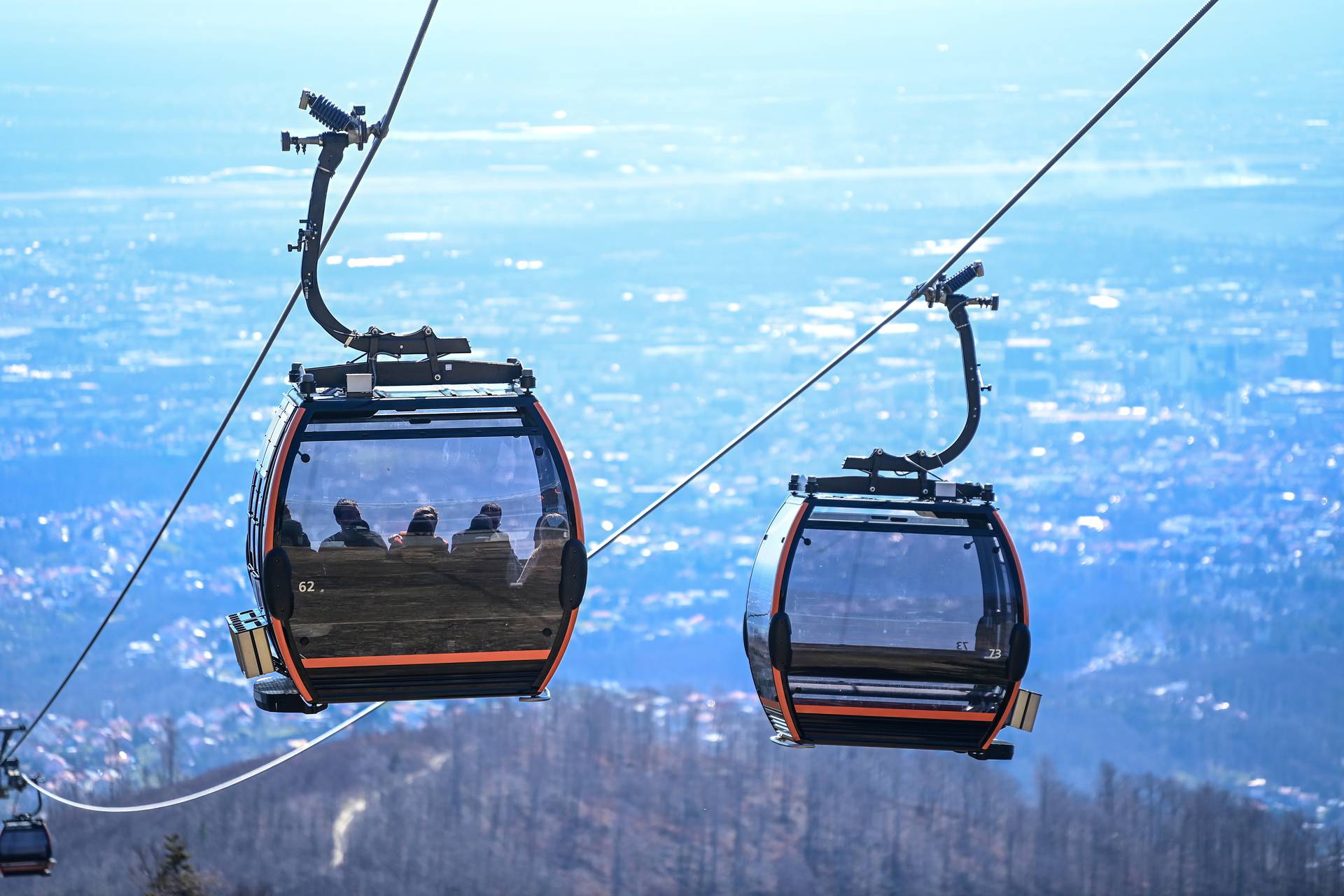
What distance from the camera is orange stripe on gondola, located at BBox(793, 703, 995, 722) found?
11.0 metres

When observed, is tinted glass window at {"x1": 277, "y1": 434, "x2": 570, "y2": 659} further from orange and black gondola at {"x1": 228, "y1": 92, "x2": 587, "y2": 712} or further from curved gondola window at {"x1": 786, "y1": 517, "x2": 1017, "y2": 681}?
curved gondola window at {"x1": 786, "y1": 517, "x2": 1017, "y2": 681}

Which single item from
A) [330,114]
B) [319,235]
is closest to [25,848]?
[319,235]

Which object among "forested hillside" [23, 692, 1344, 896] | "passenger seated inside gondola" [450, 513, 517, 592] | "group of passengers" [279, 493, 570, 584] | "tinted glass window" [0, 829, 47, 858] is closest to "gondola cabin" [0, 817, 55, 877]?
"tinted glass window" [0, 829, 47, 858]

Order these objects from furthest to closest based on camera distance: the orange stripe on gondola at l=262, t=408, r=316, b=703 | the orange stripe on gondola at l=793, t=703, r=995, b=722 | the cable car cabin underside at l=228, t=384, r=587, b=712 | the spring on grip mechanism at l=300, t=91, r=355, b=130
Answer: the orange stripe on gondola at l=793, t=703, r=995, b=722, the spring on grip mechanism at l=300, t=91, r=355, b=130, the cable car cabin underside at l=228, t=384, r=587, b=712, the orange stripe on gondola at l=262, t=408, r=316, b=703

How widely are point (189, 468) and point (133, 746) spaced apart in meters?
47.5

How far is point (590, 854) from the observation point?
380 feet

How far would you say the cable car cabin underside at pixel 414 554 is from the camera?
10.1 meters

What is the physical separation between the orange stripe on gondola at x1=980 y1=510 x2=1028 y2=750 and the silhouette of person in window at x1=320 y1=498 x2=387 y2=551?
352 centimetres

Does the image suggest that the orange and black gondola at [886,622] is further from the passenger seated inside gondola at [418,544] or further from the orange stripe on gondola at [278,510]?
the orange stripe on gondola at [278,510]

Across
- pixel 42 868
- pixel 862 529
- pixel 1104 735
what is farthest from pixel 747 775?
pixel 862 529

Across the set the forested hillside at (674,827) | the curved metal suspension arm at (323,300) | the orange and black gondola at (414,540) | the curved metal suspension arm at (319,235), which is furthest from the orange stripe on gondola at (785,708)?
the forested hillside at (674,827)

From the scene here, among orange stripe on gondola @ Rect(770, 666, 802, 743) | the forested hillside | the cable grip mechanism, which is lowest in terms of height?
the forested hillside

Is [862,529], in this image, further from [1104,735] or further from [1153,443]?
[1153,443]

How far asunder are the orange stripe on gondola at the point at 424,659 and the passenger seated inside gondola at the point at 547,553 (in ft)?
1.34
